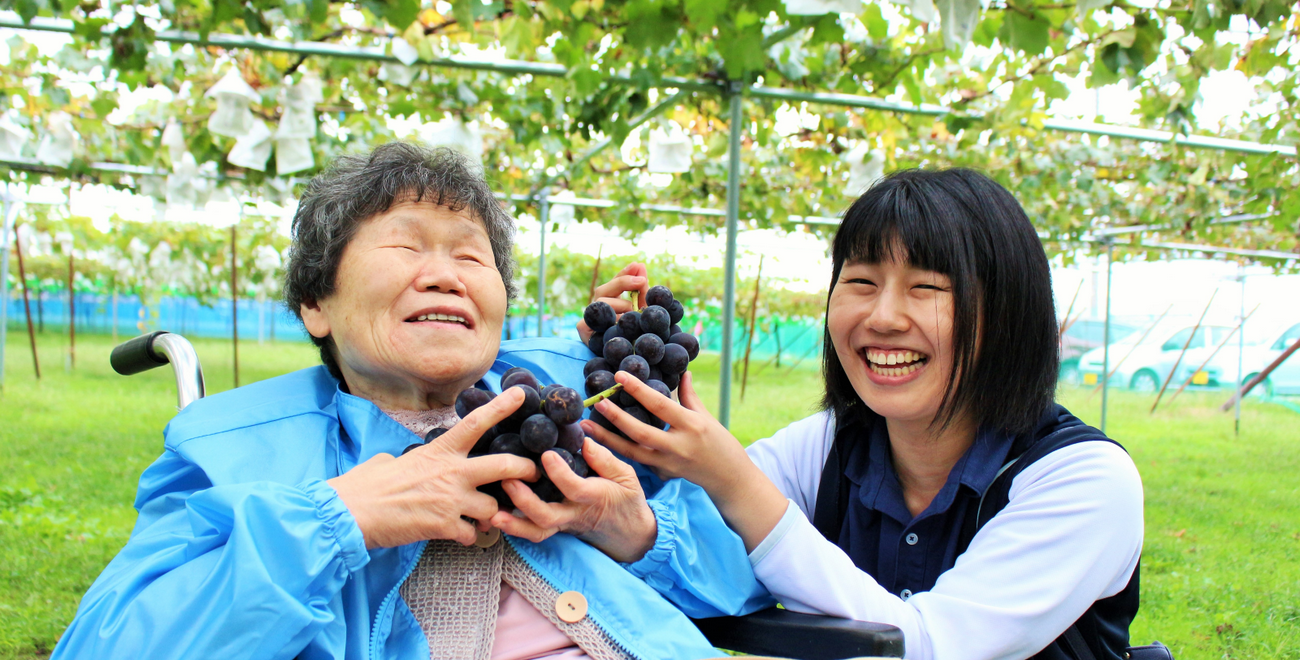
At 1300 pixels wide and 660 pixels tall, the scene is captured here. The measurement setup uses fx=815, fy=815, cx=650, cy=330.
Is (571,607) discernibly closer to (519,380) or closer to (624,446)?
(624,446)

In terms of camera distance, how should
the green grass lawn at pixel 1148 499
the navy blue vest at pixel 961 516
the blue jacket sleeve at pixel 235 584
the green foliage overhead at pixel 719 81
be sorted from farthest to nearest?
the green grass lawn at pixel 1148 499 < the green foliage overhead at pixel 719 81 < the navy blue vest at pixel 961 516 < the blue jacket sleeve at pixel 235 584

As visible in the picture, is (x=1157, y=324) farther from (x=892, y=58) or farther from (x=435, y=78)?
(x=435, y=78)

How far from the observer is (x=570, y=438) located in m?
1.30

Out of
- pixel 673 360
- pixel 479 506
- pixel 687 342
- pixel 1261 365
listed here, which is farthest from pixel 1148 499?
pixel 479 506

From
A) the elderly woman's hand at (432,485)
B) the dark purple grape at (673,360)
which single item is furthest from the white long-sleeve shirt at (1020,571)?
the elderly woman's hand at (432,485)

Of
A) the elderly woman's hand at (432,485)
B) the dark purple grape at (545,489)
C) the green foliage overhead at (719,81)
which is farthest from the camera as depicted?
the green foliage overhead at (719,81)

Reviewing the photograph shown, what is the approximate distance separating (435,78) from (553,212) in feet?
10.8

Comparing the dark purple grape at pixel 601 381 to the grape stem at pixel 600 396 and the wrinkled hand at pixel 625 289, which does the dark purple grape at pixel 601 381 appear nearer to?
the grape stem at pixel 600 396

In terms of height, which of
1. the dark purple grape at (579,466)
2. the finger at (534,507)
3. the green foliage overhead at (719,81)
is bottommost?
the finger at (534,507)

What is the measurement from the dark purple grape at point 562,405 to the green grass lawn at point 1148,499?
1045 mm

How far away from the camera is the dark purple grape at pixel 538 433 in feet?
4.03

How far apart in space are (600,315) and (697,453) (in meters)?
0.39

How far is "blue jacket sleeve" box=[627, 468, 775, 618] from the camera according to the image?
59.8 inches

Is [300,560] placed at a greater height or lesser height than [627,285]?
lesser
